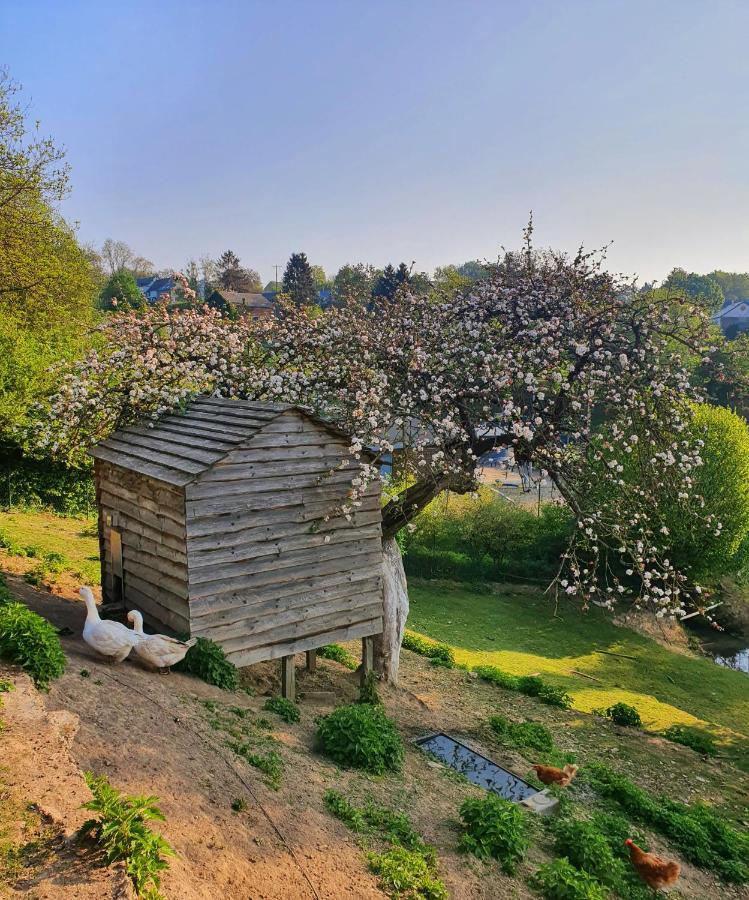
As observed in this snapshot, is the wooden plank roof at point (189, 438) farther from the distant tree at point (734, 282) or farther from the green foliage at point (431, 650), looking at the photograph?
the distant tree at point (734, 282)

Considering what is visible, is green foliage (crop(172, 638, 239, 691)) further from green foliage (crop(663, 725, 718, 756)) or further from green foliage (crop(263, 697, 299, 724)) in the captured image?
green foliage (crop(663, 725, 718, 756))

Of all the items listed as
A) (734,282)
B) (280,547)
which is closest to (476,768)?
(280,547)

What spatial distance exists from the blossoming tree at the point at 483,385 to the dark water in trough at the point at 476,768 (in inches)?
103

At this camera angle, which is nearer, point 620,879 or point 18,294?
point 620,879

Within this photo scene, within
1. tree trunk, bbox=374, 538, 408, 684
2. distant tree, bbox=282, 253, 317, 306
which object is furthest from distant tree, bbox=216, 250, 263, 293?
tree trunk, bbox=374, 538, 408, 684

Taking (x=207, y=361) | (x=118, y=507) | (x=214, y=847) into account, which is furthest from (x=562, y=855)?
(x=207, y=361)

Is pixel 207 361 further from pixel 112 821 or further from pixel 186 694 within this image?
pixel 112 821

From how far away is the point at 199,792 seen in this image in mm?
6566

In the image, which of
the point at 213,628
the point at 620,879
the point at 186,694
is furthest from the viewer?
the point at 213,628

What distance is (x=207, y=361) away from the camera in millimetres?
14391

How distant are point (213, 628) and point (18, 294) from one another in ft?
67.0

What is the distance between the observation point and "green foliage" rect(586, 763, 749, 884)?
30.0ft

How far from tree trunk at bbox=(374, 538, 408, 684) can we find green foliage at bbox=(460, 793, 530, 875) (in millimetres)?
5695

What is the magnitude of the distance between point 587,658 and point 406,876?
15.4 m
